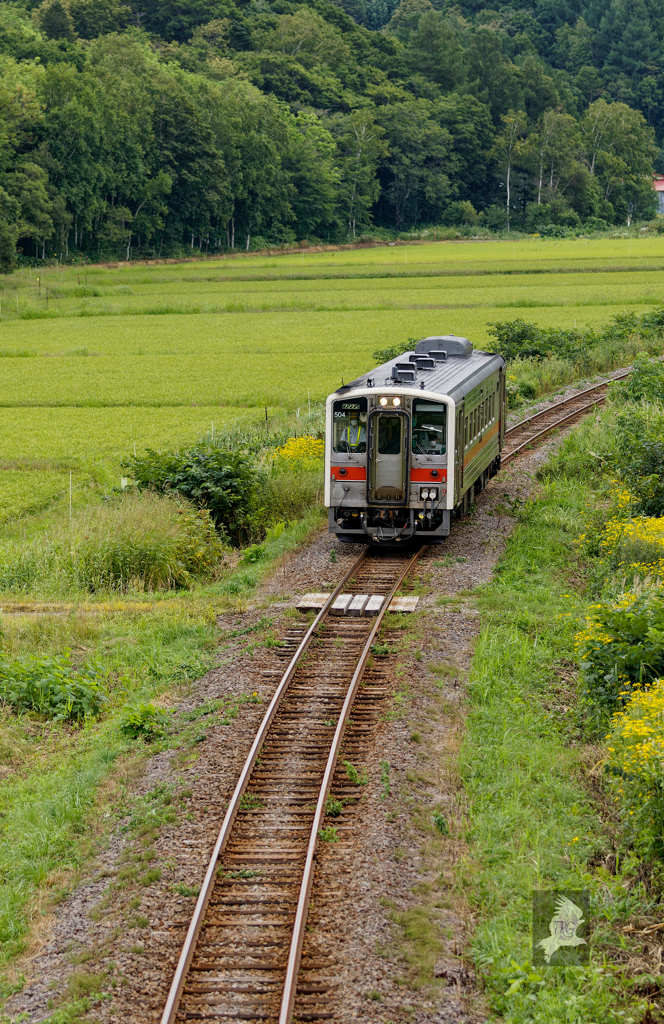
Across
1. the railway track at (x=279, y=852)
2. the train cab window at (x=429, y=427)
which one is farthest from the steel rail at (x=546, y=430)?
the railway track at (x=279, y=852)

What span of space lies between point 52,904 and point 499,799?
4.32 meters

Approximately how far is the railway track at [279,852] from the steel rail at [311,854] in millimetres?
12

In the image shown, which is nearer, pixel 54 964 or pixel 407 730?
pixel 54 964

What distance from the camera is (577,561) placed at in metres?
20.0

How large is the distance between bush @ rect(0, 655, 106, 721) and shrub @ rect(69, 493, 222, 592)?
186 inches

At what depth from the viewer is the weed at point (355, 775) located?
39.9 feet

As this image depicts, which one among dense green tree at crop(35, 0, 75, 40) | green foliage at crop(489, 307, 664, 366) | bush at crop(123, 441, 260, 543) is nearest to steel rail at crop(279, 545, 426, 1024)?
bush at crop(123, 441, 260, 543)

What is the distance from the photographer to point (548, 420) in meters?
33.2

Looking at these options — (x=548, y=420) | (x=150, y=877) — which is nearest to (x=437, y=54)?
(x=548, y=420)

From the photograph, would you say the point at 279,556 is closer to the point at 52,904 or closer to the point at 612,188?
the point at 52,904

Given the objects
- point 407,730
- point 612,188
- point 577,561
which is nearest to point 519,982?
point 407,730

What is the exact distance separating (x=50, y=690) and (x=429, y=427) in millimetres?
8244

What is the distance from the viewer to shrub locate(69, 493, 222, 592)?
19984 millimetres

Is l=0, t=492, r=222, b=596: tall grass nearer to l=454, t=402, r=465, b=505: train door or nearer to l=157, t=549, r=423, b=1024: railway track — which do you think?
l=157, t=549, r=423, b=1024: railway track
